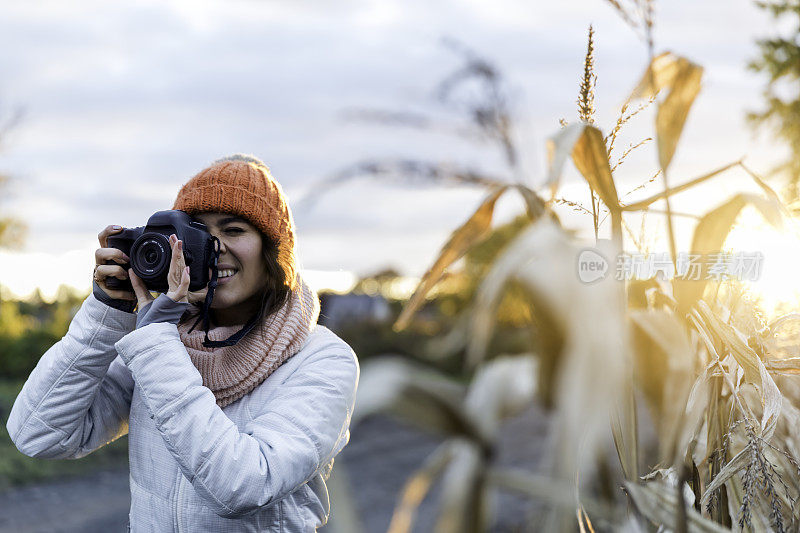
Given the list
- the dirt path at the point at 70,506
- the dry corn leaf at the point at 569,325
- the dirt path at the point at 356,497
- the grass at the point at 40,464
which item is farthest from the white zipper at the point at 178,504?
the grass at the point at 40,464

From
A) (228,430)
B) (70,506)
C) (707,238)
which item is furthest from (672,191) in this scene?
(70,506)

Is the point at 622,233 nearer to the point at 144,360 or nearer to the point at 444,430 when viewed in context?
the point at 444,430

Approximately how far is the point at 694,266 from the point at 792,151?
8.18m

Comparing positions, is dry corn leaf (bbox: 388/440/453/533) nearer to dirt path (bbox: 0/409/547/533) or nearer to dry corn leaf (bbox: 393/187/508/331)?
dry corn leaf (bbox: 393/187/508/331)

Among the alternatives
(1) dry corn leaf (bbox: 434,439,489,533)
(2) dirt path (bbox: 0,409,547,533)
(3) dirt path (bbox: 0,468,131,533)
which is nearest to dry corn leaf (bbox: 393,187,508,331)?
(1) dry corn leaf (bbox: 434,439,489,533)

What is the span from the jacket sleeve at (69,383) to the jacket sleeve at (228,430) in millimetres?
199

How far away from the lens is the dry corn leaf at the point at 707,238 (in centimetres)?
93

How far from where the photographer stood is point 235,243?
1.59 metres

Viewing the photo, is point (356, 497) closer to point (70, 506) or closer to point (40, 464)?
point (70, 506)

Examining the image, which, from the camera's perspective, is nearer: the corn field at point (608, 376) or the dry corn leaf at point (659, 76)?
the corn field at point (608, 376)

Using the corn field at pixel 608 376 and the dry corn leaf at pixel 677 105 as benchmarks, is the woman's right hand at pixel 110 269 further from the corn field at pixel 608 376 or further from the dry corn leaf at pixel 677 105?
the dry corn leaf at pixel 677 105

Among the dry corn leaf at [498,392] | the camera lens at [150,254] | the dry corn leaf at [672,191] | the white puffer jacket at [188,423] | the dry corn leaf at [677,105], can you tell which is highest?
the dry corn leaf at [677,105]

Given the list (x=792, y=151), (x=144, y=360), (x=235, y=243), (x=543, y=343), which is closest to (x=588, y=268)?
(x=543, y=343)

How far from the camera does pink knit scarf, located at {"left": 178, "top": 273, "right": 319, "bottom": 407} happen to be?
1501 mm
